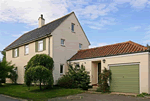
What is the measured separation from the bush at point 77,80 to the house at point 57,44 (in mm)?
1811

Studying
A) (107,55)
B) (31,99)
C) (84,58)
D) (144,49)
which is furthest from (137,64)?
(31,99)

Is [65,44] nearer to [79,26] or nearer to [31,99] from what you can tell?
[79,26]

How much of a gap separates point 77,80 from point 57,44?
5.05m

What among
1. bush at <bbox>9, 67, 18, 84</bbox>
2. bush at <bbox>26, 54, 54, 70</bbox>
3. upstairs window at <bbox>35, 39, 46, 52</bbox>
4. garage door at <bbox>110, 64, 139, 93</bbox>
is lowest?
bush at <bbox>9, 67, 18, 84</bbox>

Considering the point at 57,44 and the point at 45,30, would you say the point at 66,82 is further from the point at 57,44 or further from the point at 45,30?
the point at 45,30

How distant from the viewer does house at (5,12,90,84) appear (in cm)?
1694

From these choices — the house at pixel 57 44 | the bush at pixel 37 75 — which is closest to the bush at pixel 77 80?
the house at pixel 57 44

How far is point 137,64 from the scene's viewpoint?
38.5 ft

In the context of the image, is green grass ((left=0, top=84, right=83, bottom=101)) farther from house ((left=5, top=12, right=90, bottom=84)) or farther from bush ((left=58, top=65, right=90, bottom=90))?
house ((left=5, top=12, right=90, bottom=84))

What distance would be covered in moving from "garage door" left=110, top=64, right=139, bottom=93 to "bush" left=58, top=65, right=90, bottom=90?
2834mm

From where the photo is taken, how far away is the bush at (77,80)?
14680mm

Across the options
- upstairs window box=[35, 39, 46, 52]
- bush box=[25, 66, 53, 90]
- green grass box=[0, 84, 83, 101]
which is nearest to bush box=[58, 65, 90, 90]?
green grass box=[0, 84, 83, 101]

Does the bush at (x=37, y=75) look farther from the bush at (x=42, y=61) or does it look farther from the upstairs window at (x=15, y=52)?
the upstairs window at (x=15, y=52)

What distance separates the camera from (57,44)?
1723 cm
